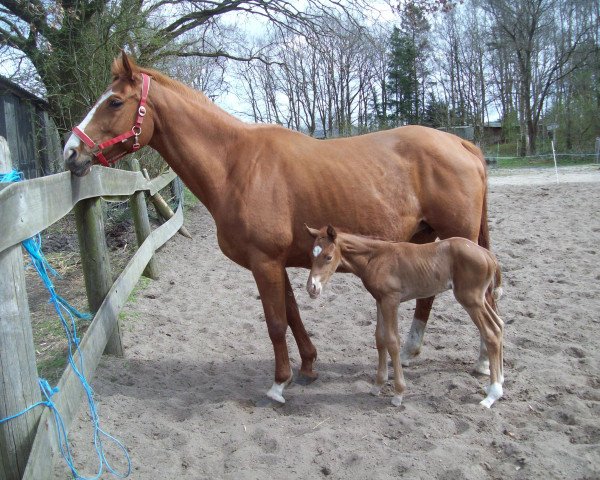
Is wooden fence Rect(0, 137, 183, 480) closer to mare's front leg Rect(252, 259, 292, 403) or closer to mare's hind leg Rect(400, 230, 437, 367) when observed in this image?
mare's front leg Rect(252, 259, 292, 403)

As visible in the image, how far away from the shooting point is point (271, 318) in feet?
12.1

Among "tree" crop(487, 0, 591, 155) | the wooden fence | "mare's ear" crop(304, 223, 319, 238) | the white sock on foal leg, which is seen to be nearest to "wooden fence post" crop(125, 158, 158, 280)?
the wooden fence

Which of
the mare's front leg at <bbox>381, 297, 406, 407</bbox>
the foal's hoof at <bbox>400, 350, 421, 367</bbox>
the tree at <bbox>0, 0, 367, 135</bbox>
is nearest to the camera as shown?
the mare's front leg at <bbox>381, 297, 406, 407</bbox>

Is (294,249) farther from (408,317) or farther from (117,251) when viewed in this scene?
(117,251)

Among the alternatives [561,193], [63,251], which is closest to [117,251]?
[63,251]

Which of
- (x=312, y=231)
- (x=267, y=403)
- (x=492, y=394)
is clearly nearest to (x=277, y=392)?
(x=267, y=403)

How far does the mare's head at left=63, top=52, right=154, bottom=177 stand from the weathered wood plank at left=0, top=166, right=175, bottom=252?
7.0 inches

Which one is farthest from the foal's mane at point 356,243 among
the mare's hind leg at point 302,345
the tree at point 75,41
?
the tree at point 75,41

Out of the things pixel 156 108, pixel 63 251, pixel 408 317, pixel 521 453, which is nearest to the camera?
pixel 521 453

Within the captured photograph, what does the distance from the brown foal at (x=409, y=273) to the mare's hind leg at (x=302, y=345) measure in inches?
25.2

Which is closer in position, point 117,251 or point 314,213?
point 314,213

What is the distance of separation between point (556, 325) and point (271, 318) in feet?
8.91

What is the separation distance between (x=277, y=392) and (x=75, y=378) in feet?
4.65

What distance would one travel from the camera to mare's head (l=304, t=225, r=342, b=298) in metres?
3.40
